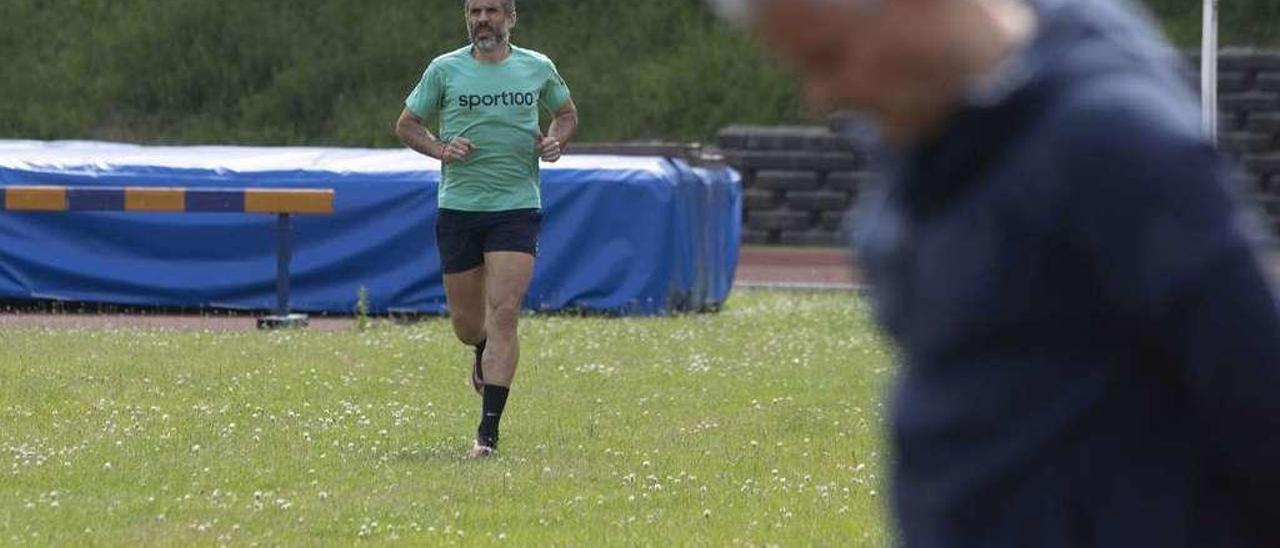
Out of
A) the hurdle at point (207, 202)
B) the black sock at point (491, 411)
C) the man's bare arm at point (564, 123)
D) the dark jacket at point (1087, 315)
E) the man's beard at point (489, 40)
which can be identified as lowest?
the black sock at point (491, 411)

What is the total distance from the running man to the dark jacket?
22.8 ft

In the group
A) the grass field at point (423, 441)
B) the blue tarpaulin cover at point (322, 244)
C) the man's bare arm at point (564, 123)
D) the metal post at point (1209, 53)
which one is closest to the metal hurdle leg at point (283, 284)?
the grass field at point (423, 441)

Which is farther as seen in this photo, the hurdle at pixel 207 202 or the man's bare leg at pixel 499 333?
the hurdle at pixel 207 202

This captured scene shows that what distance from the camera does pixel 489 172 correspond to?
9.38 m

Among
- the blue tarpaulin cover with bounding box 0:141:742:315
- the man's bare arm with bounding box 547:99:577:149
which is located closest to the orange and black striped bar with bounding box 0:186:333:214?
the blue tarpaulin cover with bounding box 0:141:742:315

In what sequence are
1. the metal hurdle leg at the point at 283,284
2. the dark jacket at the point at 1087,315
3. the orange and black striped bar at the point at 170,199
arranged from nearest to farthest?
the dark jacket at the point at 1087,315, the orange and black striped bar at the point at 170,199, the metal hurdle leg at the point at 283,284

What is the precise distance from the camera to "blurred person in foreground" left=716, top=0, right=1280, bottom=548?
6.68ft

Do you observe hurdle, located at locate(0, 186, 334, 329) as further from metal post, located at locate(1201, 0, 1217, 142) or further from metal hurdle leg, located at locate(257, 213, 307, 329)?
metal post, located at locate(1201, 0, 1217, 142)

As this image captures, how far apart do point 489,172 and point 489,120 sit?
23 centimetres

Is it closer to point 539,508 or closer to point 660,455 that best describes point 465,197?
point 660,455

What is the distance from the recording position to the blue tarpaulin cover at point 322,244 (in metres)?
17.4

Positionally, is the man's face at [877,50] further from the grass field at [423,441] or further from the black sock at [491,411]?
the black sock at [491,411]

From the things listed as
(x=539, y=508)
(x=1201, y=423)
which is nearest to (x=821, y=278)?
(x=539, y=508)

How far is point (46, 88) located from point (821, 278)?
13795 mm
